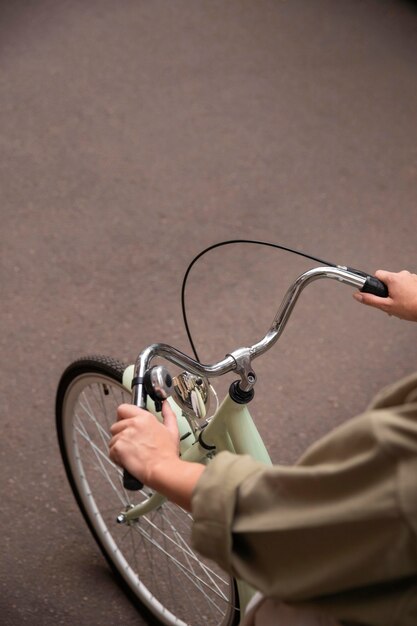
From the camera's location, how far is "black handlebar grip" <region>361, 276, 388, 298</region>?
131 cm

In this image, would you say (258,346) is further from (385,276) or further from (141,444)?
(141,444)

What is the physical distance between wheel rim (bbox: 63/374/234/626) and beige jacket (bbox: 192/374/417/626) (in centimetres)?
88

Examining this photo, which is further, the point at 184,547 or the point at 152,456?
the point at 184,547

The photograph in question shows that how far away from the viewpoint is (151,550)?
1.98 metres

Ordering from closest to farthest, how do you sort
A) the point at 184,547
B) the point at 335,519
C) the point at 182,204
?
the point at 335,519, the point at 184,547, the point at 182,204

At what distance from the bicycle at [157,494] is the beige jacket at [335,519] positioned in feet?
1.19

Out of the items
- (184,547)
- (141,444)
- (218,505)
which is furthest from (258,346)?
(184,547)

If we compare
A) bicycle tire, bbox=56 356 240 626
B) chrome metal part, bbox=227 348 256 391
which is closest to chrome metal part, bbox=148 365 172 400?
chrome metal part, bbox=227 348 256 391

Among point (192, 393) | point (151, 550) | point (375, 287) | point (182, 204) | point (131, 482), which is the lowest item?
point (151, 550)

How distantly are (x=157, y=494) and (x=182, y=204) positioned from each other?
4.79ft

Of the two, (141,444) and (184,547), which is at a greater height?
(141,444)

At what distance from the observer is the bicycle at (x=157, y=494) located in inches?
52.4

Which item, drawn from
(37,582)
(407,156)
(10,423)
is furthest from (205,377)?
(407,156)

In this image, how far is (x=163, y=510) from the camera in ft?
Answer: 6.22
